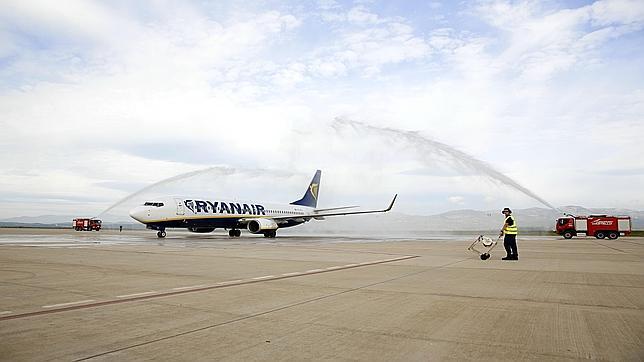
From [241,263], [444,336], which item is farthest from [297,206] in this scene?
[444,336]

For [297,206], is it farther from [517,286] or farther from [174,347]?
[174,347]

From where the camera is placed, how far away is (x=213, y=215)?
123 feet

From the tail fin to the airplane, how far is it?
428 cm

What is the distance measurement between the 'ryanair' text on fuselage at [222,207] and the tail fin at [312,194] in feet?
37.3

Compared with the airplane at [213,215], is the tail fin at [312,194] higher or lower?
higher

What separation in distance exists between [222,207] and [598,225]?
1342 inches

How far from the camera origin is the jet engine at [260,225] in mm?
38531

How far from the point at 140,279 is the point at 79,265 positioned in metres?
3.73

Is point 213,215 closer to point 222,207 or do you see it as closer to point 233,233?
point 222,207

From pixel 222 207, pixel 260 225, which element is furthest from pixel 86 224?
pixel 260 225

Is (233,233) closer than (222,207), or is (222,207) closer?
(222,207)

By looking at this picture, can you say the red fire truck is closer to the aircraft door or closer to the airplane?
the airplane

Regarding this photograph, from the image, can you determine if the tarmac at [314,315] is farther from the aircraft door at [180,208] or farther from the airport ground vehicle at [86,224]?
the airport ground vehicle at [86,224]

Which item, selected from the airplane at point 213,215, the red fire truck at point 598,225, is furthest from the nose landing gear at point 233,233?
the red fire truck at point 598,225
